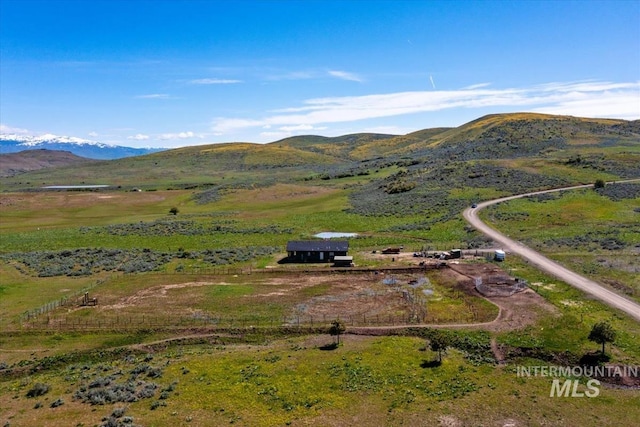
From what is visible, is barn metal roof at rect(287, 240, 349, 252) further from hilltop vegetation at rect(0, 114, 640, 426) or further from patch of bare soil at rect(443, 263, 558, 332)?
patch of bare soil at rect(443, 263, 558, 332)

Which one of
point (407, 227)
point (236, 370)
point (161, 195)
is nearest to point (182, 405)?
point (236, 370)

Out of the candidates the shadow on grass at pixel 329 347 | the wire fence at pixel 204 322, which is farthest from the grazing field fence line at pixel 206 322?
the shadow on grass at pixel 329 347

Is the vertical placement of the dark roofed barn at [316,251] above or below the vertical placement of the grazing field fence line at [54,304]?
above

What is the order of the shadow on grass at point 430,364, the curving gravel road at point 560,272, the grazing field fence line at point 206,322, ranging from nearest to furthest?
1. the shadow on grass at point 430,364
2. the curving gravel road at point 560,272
3. the grazing field fence line at point 206,322

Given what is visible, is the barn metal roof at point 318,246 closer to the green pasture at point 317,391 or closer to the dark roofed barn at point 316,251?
the dark roofed barn at point 316,251

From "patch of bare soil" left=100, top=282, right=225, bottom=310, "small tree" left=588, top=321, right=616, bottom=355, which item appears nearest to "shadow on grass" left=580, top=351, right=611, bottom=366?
"small tree" left=588, top=321, right=616, bottom=355

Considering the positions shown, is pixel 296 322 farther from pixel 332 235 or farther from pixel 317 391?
pixel 332 235

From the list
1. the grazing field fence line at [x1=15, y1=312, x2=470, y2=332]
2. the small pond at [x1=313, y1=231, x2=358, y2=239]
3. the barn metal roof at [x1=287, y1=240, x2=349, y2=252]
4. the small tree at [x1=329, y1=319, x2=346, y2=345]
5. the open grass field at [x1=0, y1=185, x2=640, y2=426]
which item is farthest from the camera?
the small pond at [x1=313, y1=231, x2=358, y2=239]

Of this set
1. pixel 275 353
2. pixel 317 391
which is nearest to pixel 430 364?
pixel 317 391

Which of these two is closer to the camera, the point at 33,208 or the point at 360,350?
the point at 360,350

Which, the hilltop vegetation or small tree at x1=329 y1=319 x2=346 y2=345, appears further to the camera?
small tree at x1=329 y1=319 x2=346 y2=345

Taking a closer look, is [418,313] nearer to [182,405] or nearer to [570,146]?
[182,405]
